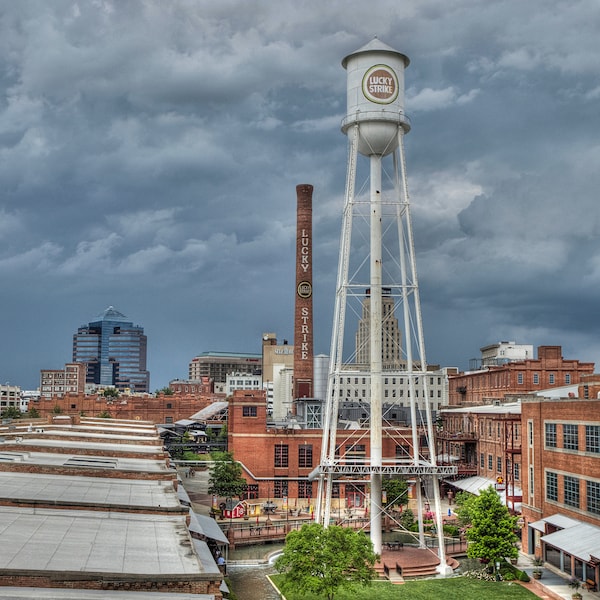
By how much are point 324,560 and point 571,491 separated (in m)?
16.5

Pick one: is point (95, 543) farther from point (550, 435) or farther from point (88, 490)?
point (550, 435)

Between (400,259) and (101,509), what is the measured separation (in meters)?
28.1

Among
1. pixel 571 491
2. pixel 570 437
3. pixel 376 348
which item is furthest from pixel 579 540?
pixel 376 348

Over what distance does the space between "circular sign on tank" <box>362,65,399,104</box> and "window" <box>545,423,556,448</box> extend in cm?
2243

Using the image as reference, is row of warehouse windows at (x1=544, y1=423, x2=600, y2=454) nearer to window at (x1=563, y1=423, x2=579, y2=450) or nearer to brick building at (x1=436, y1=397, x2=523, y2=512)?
window at (x1=563, y1=423, x2=579, y2=450)

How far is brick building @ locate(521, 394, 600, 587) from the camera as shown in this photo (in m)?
40.6

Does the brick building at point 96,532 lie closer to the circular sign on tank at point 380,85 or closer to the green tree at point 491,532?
the green tree at point 491,532

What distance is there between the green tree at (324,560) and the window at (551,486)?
1520cm

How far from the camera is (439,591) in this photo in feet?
136

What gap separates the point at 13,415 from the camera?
143m

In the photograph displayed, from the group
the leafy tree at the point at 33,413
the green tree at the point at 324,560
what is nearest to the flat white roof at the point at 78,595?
the green tree at the point at 324,560

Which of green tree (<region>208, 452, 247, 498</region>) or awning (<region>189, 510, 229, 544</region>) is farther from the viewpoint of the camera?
green tree (<region>208, 452, 247, 498</region>)

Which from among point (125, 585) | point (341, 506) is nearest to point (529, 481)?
point (341, 506)

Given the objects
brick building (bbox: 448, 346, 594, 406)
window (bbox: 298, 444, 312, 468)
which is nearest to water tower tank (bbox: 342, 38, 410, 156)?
window (bbox: 298, 444, 312, 468)
